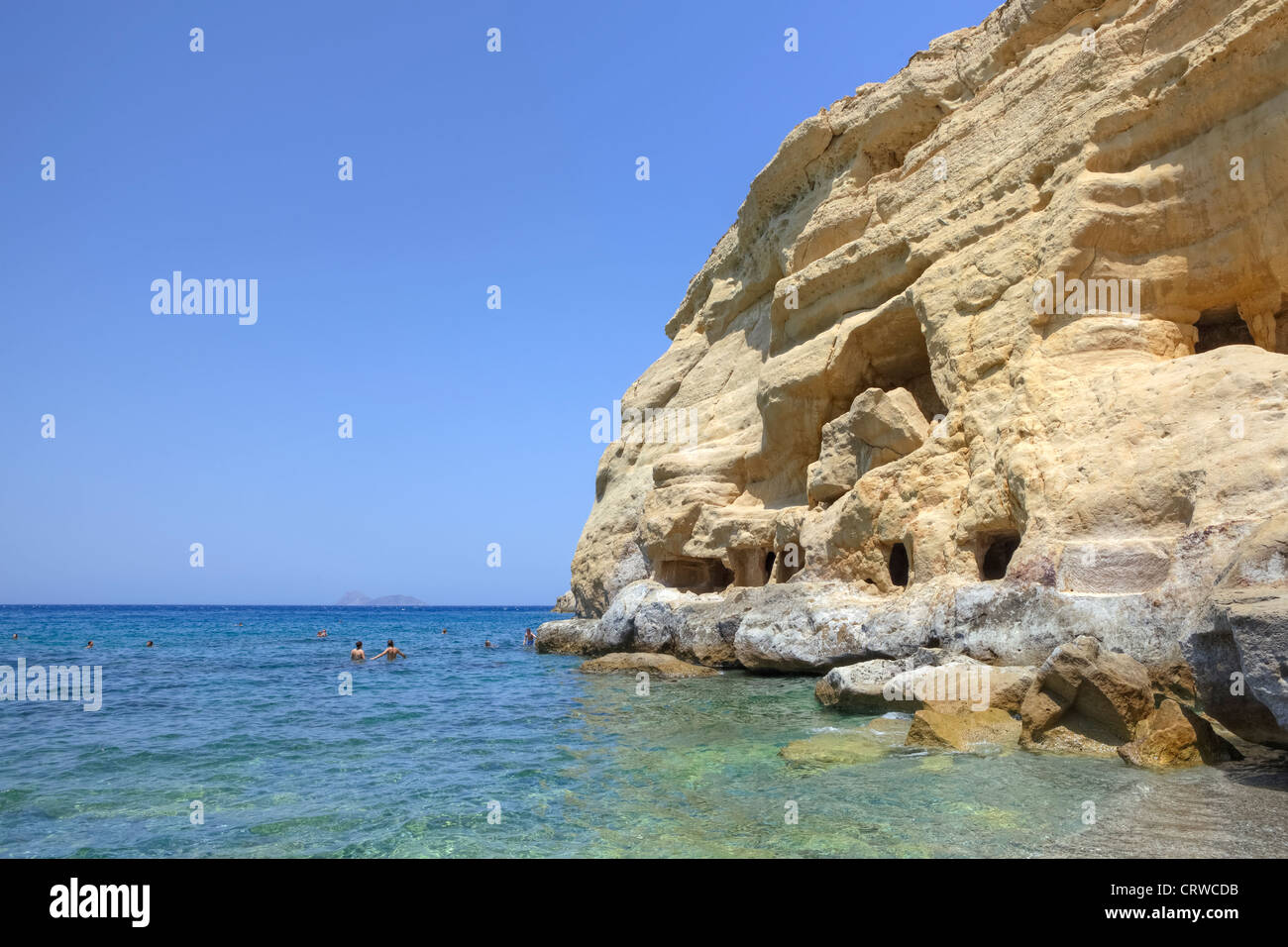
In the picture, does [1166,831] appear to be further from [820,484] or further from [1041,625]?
[820,484]

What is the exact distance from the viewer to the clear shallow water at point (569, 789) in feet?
23.0

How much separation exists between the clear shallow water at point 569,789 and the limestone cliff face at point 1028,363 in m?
1.75

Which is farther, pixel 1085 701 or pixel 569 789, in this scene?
pixel 1085 701

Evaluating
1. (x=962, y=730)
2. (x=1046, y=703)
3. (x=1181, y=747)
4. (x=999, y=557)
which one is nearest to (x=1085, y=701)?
(x=1046, y=703)

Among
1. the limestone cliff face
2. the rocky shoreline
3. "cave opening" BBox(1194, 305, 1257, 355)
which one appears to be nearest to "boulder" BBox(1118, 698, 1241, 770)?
the rocky shoreline

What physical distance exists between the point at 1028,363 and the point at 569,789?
11.1 meters

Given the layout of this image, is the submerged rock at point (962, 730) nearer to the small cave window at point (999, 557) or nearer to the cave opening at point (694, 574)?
the small cave window at point (999, 557)

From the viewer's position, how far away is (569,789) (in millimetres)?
9328

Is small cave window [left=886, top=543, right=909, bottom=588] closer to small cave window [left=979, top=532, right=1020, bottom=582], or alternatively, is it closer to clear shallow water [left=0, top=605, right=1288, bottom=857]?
small cave window [left=979, top=532, right=1020, bottom=582]

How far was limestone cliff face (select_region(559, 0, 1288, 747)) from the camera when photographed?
1187 cm

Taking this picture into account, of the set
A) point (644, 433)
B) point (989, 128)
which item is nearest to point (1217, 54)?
point (989, 128)

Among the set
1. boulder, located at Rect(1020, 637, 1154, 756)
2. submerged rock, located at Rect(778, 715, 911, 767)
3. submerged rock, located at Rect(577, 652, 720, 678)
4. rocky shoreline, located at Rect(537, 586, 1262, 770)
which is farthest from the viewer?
submerged rock, located at Rect(577, 652, 720, 678)

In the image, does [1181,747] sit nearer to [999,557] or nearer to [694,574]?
[999,557]

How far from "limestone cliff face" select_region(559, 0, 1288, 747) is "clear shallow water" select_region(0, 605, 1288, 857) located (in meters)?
1.75
